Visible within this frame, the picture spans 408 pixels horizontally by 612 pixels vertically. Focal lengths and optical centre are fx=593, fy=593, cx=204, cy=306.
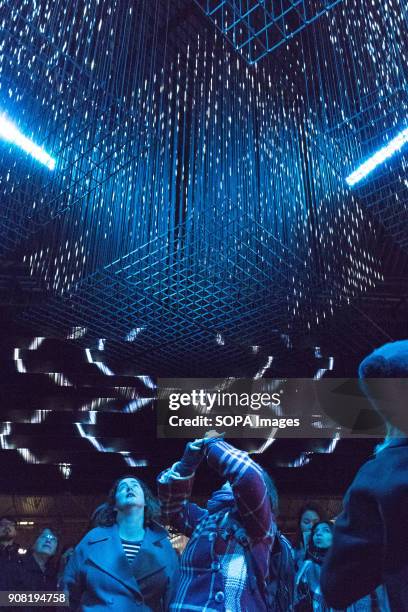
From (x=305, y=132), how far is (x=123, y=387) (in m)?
3.01

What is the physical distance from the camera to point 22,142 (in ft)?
8.27

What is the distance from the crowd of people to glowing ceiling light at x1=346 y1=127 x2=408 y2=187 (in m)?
1.59

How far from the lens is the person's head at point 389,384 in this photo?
0.87 metres

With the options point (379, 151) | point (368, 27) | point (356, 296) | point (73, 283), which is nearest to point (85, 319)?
point (73, 283)

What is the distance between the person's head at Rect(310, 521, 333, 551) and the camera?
239 cm

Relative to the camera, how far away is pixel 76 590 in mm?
Result: 1976

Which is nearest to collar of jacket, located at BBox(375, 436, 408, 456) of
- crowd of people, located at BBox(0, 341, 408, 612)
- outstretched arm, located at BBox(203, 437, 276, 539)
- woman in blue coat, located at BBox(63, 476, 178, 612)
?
crowd of people, located at BBox(0, 341, 408, 612)

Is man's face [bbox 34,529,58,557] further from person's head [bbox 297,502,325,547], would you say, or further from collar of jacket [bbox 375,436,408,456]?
collar of jacket [bbox 375,436,408,456]

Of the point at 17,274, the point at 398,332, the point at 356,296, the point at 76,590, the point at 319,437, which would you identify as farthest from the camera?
the point at 319,437

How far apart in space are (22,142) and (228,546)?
1906 millimetres

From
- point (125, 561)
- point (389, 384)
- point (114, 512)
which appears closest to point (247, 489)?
point (389, 384)

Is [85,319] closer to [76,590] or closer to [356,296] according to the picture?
[356,296]

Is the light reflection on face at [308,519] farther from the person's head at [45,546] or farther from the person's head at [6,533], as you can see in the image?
the person's head at [6,533]

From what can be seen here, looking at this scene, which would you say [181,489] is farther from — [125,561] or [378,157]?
[378,157]
